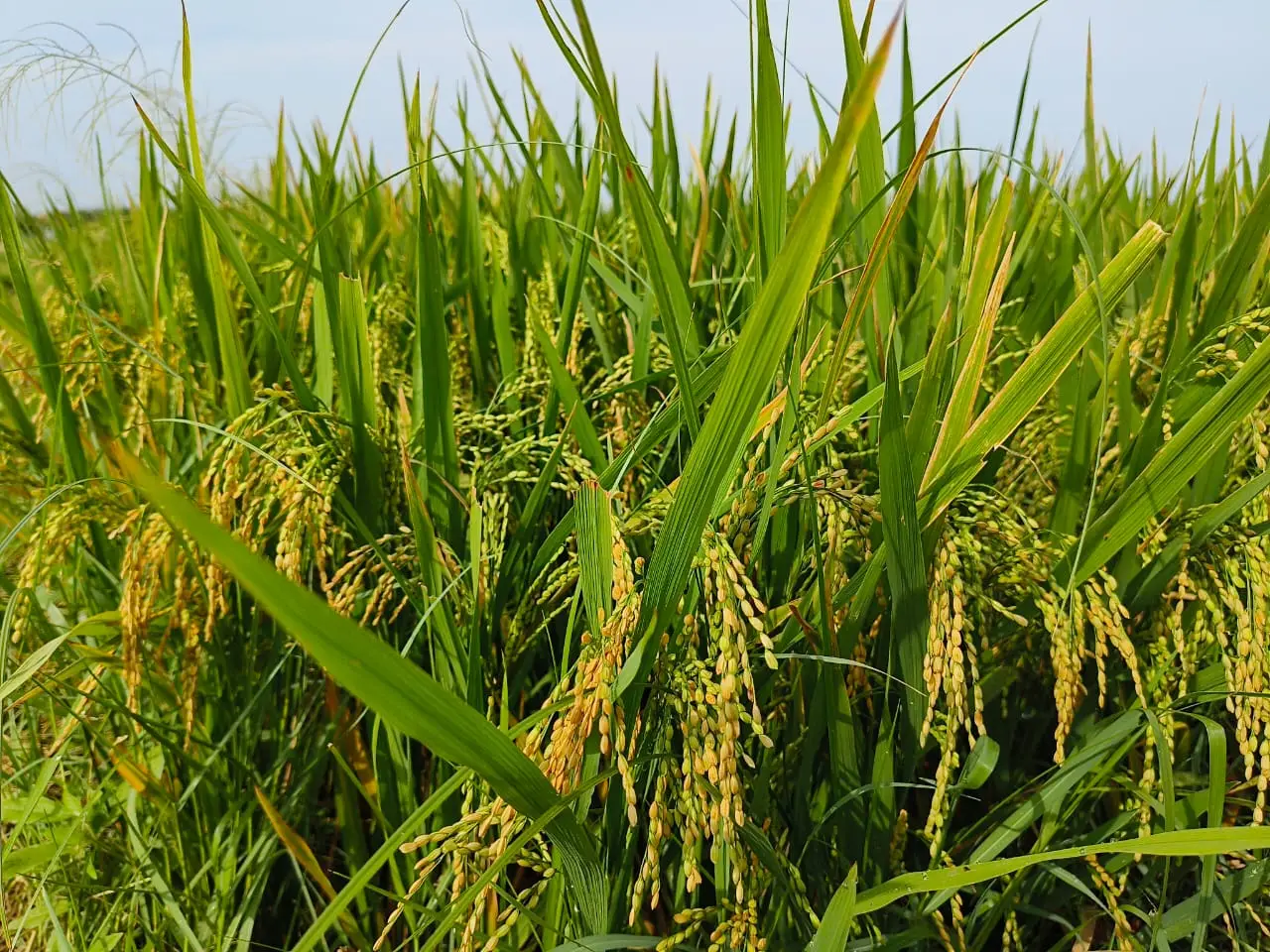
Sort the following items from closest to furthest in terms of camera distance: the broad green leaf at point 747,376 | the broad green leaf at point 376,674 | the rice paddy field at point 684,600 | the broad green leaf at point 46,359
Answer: the broad green leaf at point 376,674 < the broad green leaf at point 747,376 < the rice paddy field at point 684,600 < the broad green leaf at point 46,359

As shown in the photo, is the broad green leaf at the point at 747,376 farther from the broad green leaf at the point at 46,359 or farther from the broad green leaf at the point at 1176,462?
the broad green leaf at the point at 46,359

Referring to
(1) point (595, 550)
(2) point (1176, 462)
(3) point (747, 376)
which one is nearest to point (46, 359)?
(1) point (595, 550)

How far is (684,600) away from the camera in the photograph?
90 centimetres

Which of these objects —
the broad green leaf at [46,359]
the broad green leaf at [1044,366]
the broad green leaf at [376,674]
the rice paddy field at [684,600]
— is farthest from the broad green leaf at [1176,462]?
the broad green leaf at [46,359]

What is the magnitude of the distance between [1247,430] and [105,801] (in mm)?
1679

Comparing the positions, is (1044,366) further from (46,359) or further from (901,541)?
(46,359)

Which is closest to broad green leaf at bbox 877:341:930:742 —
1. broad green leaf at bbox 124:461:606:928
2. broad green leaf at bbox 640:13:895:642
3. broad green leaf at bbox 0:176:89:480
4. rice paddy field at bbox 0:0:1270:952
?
rice paddy field at bbox 0:0:1270:952

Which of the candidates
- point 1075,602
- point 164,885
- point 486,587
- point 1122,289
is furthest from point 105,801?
point 1122,289

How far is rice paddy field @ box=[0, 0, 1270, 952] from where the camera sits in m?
0.76

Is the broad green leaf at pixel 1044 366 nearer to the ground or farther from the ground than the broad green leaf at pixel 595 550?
farther from the ground

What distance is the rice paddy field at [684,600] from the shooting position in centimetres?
76

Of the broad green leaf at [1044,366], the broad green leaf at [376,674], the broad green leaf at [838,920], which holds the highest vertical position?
the broad green leaf at [1044,366]

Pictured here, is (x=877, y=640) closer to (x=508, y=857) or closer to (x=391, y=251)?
(x=508, y=857)

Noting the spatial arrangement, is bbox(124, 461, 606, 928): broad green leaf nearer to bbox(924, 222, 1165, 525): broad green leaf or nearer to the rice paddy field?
the rice paddy field
